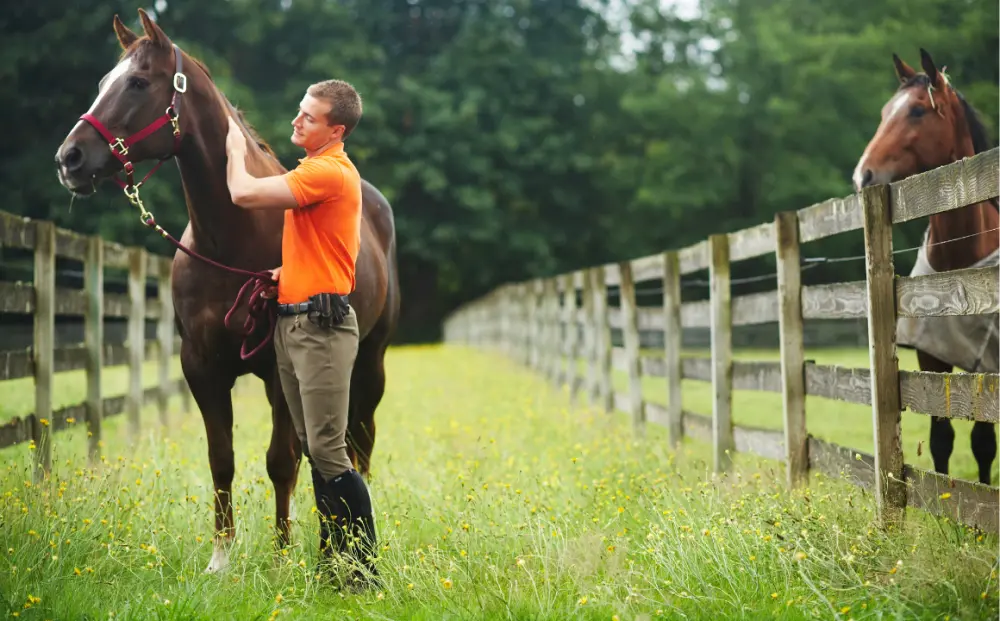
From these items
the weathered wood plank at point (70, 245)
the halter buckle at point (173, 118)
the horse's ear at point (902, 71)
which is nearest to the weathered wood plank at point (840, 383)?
the horse's ear at point (902, 71)

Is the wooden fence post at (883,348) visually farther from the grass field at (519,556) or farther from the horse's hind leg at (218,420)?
the horse's hind leg at (218,420)

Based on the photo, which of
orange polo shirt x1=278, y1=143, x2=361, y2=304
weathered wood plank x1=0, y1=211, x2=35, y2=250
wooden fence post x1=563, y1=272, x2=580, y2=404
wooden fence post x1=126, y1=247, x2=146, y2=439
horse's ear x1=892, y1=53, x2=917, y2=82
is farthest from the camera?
wooden fence post x1=563, y1=272, x2=580, y2=404

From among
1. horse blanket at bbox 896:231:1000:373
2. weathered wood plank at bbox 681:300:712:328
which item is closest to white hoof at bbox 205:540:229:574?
horse blanket at bbox 896:231:1000:373

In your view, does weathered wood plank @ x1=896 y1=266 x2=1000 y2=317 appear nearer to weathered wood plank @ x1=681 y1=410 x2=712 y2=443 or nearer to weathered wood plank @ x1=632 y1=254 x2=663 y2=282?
weathered wood plank @ x1=681 y1=410 x2=712 y2=443

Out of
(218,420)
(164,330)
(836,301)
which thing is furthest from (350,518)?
(164,330)

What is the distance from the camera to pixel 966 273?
12.8 feet

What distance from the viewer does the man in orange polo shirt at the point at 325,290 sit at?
3.93 metres

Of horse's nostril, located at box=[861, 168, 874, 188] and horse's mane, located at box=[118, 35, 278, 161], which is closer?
horse's mane, located at box=[118, 35, 278, 161]

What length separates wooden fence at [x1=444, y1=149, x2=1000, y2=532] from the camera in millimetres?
3844

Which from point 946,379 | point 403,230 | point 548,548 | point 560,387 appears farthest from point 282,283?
point 403,230

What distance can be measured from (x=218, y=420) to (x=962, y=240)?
392 centimetres

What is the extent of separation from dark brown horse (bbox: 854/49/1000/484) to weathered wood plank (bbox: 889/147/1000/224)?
3.81ft

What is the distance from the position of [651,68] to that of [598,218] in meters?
7.58

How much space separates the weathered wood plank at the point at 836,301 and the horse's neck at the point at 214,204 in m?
2.85
